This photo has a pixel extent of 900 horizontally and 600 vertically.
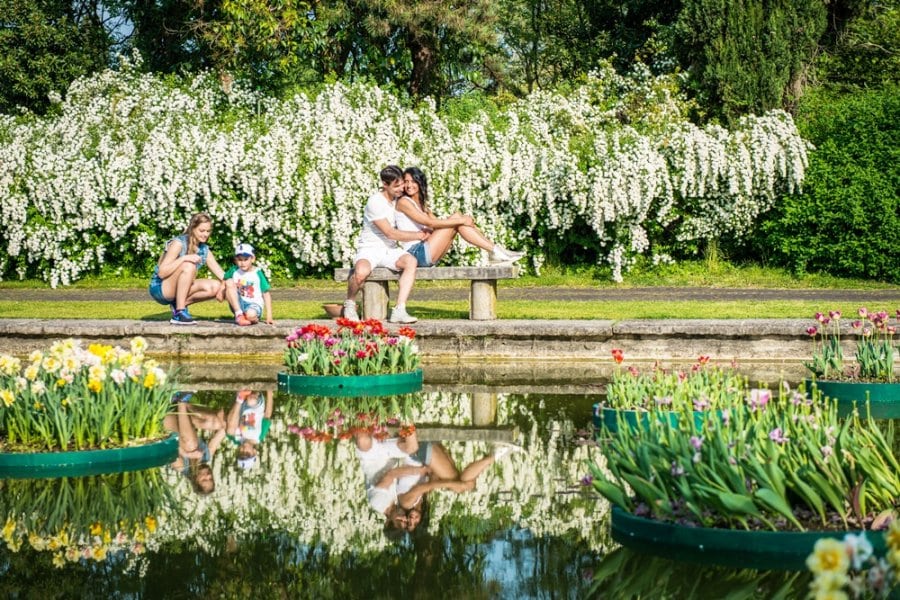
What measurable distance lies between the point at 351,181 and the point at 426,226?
648cm

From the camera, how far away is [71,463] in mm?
6844

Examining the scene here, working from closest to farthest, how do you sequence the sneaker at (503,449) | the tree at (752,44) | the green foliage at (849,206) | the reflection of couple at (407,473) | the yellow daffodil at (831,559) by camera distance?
the yellow daffodil at (831,559) → the reflection of couple at (407,473) → the sneaker at (503,449) → the green foliage at (849,206) → the tree at (752,44)

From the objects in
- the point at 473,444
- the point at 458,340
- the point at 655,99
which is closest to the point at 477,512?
the point at 473,444

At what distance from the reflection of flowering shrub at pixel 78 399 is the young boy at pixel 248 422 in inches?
22.6

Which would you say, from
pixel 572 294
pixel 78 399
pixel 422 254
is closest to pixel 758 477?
pixel 78 399

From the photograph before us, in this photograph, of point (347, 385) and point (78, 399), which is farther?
point (347, 385)

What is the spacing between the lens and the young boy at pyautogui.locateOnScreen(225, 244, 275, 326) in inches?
504

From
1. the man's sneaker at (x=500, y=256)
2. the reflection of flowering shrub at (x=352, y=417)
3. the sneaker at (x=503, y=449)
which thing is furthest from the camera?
the man's sneaker at (x=500, y=256)

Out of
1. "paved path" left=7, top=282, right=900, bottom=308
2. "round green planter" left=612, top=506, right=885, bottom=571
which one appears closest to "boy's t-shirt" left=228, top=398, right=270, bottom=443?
"round green planter" left=612, top=506, right=885, bottom=571

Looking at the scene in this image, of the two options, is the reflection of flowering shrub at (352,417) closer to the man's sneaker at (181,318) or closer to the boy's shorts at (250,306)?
the boy's shorts at (250,306)

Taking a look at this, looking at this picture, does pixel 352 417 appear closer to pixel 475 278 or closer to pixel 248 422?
pixel 248 422

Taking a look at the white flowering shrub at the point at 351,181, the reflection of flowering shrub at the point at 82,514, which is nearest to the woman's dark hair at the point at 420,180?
the white flowering shrub at the point at 351,181

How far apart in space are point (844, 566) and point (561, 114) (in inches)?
759

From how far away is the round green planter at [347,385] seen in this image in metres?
9.93
